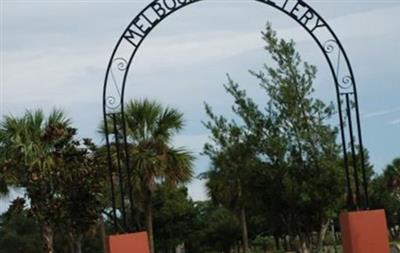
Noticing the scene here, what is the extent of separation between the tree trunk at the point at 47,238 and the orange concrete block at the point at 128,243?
9620 mm

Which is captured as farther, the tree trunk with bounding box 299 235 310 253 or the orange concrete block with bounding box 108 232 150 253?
the tree trunk with bounding box 299 235 310 253

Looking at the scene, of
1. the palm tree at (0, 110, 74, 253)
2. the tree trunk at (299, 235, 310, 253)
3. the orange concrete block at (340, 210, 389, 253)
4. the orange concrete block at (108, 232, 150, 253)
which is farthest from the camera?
the palm tree at (0, 110, 74, 253)

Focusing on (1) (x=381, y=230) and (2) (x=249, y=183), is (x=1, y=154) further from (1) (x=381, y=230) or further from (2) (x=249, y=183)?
(1) (x=381, y=230)

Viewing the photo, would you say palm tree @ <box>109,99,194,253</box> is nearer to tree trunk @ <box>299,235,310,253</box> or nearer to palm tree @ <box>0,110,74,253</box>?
palm tree @ <box>0,110,74,253</box>

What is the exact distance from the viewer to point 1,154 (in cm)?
2222

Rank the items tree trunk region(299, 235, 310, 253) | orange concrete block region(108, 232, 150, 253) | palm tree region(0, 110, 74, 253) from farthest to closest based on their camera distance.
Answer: palm tree region(0, 110, 74, 253)
tree trunk region(299, 235, 310, 253)
orange concrete block region(108, 232, 150, 253)

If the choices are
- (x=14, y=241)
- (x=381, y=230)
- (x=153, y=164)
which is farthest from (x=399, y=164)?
(x=381, y=230)

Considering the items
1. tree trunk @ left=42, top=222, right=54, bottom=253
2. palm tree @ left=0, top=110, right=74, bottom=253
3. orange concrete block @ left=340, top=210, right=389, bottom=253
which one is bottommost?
orange concrete block @ left=340, top=210, right=389, bottom=253

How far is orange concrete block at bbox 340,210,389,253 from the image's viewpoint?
494 inches

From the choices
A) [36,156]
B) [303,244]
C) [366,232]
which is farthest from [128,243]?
[36,156]

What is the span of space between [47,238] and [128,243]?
10.1 m

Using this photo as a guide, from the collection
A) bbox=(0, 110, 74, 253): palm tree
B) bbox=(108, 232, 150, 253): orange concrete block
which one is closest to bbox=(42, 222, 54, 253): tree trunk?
bbox=(0, 110, 74, 253): palm tree

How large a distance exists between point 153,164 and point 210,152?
17.9 feet

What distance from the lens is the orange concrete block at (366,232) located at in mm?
12539
